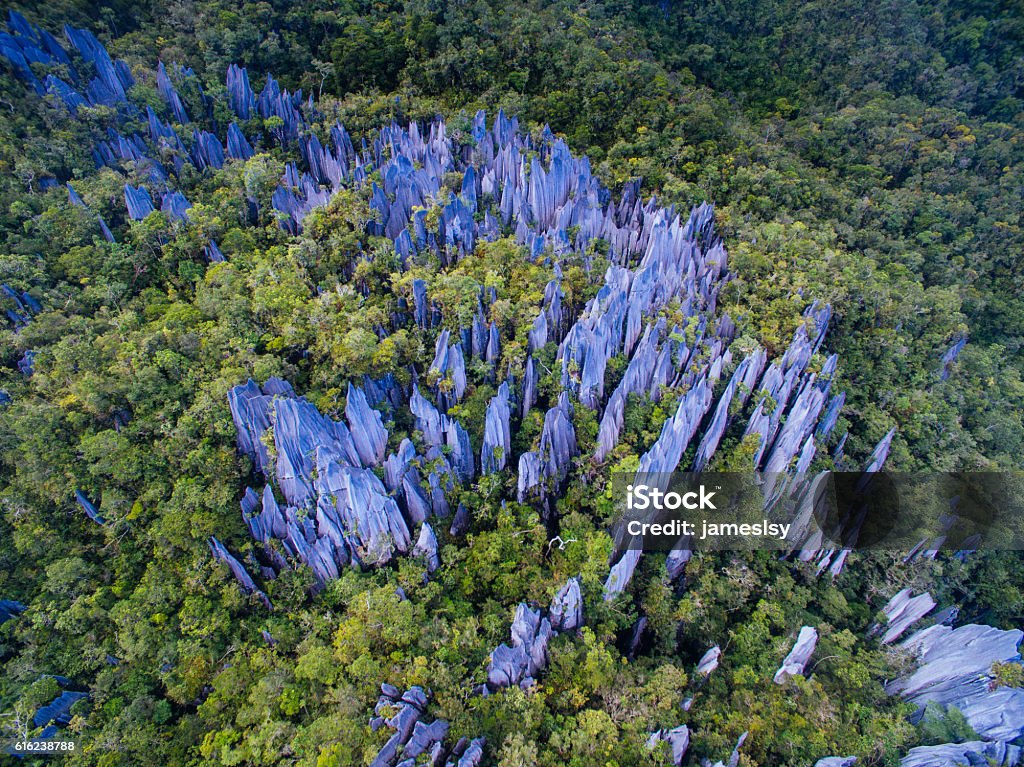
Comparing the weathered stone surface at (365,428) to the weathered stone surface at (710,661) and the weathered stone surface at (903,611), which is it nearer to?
the weathered stone surface at (710,661)

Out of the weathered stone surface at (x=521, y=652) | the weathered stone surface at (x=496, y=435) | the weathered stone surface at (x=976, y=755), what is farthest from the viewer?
the weathered stone surface at (x=496, y=435)

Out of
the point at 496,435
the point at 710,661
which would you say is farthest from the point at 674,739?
the point at 496,435

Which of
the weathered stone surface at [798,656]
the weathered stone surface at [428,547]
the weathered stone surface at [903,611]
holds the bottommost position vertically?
the weathered stone surface at [903,611]

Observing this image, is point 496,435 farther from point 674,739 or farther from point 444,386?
point 674,739

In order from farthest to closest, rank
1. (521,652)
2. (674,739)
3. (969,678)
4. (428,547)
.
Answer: (428,547) → (969,678) → (521,652) → (674,739)

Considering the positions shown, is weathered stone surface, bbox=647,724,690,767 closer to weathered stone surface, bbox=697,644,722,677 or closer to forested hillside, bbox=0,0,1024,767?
forested hillside, bbox=0,0,1024,767

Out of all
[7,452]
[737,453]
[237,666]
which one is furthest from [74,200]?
[737,453]

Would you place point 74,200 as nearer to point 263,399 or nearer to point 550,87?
point 263,399

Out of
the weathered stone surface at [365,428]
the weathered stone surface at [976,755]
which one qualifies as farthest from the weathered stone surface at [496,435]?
the weathered stone surface at [976,755]
